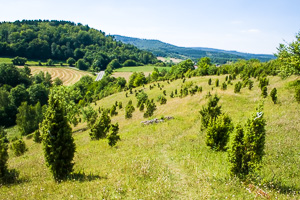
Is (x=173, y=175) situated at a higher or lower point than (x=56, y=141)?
lower

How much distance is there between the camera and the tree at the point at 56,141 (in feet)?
31.8

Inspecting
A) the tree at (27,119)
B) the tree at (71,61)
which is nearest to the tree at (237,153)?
the tree at (27,119)

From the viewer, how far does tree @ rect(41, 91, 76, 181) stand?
31.8 ft

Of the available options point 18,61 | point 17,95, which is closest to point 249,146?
point 17,95

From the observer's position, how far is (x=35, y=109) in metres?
50.9

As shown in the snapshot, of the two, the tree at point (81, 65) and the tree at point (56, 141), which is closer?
the tree at point (56, 141)

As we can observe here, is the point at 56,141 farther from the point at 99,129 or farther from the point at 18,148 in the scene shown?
the point at 18,148

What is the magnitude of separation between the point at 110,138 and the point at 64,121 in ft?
26.4

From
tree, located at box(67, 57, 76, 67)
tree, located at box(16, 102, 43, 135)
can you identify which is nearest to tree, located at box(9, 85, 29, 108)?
tree, located at box(16, 102, 43, 135)

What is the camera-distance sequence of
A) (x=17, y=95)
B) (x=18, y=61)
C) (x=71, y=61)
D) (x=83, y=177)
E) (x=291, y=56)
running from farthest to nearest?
(x=71, y=61) → (x=18, y=61) → (x=17, y=95) → (x=291, y=56) → (x=83, y=177)

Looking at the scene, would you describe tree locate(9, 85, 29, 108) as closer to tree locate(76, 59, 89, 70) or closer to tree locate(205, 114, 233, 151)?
tree locate(76, 59, 89, 70)

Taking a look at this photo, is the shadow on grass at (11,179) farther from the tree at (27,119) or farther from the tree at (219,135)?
the tree at (27,119)

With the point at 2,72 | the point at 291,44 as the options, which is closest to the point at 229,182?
the point at 291,44

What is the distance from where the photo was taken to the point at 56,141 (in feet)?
31.7
